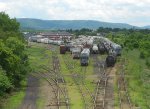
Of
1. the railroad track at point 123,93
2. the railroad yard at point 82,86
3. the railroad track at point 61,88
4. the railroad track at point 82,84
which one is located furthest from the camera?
the railroad track at point 82,84

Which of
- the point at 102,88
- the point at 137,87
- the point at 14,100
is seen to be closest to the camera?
the point at 14,100

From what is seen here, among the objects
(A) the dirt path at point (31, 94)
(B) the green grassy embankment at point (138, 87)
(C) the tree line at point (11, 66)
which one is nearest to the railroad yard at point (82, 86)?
(A) the dirt path at point (31, 94)

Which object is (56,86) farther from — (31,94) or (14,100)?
(14,100)

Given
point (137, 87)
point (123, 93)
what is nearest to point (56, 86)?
point (123, 93)

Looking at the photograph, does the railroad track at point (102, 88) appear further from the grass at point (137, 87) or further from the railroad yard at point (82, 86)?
the grass at point (137, 87)

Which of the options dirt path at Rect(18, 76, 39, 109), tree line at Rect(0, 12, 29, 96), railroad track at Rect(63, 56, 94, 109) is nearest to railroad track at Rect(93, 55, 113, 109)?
railroad track at Rect(63, 56, 94, 109)

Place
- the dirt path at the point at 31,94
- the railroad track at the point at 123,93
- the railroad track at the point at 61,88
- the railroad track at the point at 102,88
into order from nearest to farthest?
the dirt path at the point at 31,94 → the railroad track at the point at 123,93 → the railroad track at the point at 102,88 → the railroad track at the point at 61,88
